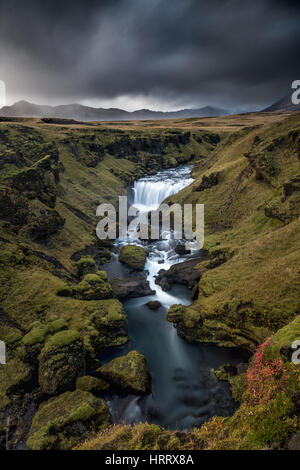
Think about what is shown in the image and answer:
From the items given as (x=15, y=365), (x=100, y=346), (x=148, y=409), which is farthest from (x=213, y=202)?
(x=15, y=365)

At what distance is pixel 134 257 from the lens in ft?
109

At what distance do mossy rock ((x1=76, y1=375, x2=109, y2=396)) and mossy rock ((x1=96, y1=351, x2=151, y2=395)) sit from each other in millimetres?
631

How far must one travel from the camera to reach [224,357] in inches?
721

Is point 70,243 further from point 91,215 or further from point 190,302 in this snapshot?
point 190,302

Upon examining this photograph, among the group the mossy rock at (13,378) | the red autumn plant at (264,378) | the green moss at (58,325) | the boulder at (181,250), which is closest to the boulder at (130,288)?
the boulder at (181,250)

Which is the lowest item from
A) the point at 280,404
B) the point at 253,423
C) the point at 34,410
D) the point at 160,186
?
the point at 34,410

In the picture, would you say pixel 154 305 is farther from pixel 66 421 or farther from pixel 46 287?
pixel 66 421

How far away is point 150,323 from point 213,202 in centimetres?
2492

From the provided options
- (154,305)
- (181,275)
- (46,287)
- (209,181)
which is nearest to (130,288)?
(154,305)

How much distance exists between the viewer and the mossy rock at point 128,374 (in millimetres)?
15865

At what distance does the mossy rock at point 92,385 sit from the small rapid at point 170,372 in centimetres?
76

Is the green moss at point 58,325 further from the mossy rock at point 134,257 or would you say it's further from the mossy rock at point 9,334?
the mossy rock at point 134,257

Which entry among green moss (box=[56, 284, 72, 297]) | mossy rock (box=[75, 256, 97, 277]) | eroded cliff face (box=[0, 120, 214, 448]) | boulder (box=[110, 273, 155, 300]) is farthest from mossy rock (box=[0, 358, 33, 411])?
mossy rock (box=[75, 256, 97, 277])

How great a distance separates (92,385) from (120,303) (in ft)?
26.7
